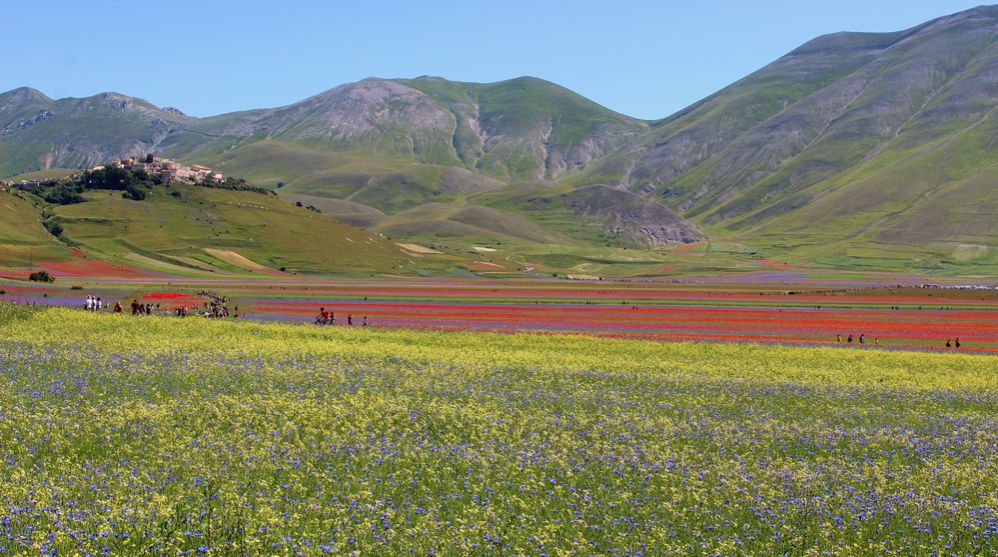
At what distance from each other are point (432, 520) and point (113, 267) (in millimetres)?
149081

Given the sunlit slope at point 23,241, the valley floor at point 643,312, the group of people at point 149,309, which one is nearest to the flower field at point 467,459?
the group of people at point 149,309

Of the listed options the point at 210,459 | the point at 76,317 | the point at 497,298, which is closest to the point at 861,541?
the point at 210,459

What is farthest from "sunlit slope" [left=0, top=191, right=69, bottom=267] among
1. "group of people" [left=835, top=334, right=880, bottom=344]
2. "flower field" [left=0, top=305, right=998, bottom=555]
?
"group of people" [left=835, top=334, right=880, bottom=344]

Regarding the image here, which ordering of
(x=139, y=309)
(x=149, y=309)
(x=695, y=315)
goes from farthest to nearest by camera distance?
1. (x=695, y=315)
2. (x=139, y=309)
3. (x=149, y=309)

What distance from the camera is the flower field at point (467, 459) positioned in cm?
1355

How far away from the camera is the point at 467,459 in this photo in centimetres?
1859

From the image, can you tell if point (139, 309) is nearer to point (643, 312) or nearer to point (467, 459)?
point (643, 312)

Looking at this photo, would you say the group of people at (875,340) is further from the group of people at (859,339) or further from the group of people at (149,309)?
the group of people at (149,309)

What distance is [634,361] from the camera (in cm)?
4119

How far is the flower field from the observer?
13555 millimetres

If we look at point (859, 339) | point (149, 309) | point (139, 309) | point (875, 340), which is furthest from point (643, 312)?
point (139, 309)

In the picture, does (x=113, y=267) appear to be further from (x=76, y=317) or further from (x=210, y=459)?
(x=210, y=459)

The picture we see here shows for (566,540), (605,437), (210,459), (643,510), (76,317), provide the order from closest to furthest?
(566,540)
(643,510)
(210,459)
(605,437)
(76,317)

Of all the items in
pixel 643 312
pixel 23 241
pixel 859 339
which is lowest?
pixel 859 339
